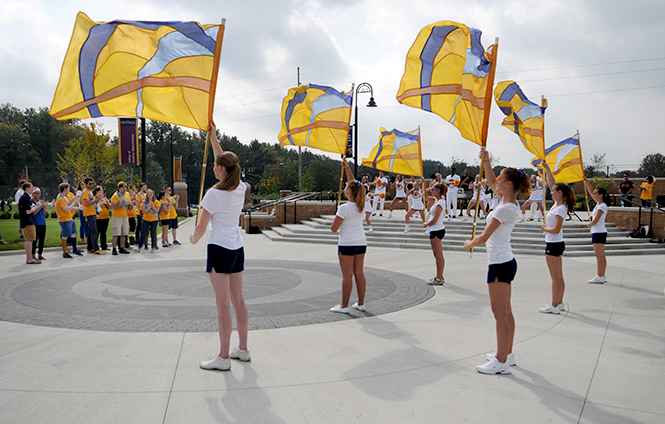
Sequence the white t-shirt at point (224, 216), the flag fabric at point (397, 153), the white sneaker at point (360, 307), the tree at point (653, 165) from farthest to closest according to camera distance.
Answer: the tree at point (653, 165) < the flag fabric at point (397, 153) < the white sneaker at point (360, 307) < the white t-shirt at point (224, 216)

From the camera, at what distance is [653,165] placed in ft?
158

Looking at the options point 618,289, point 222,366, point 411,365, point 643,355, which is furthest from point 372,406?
point 618,289

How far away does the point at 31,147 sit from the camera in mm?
86812

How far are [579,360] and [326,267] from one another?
6672 mm

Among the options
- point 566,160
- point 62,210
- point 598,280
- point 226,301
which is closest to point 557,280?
point 598,280

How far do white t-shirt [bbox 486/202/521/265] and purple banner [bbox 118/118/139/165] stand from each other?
1837 centimetres

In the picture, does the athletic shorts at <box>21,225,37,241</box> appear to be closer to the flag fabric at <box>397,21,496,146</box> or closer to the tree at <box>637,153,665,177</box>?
the flag fabric at <box>397,21,496,146</box>

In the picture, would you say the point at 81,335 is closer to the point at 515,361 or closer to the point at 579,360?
the point at 515,361

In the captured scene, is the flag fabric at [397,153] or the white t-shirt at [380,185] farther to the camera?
the white t-shirt at [380,185]

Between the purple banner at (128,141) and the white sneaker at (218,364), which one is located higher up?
the purple banner at (128,141)

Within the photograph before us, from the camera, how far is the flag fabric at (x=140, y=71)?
553 centimetres

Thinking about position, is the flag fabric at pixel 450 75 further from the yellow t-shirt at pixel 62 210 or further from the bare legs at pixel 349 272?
the yellow t-shirt at pixel 62 210

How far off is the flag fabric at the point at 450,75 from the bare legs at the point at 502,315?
3.19 metres

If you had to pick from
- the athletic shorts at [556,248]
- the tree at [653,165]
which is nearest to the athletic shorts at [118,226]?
the athletic shorts at [556,248]
